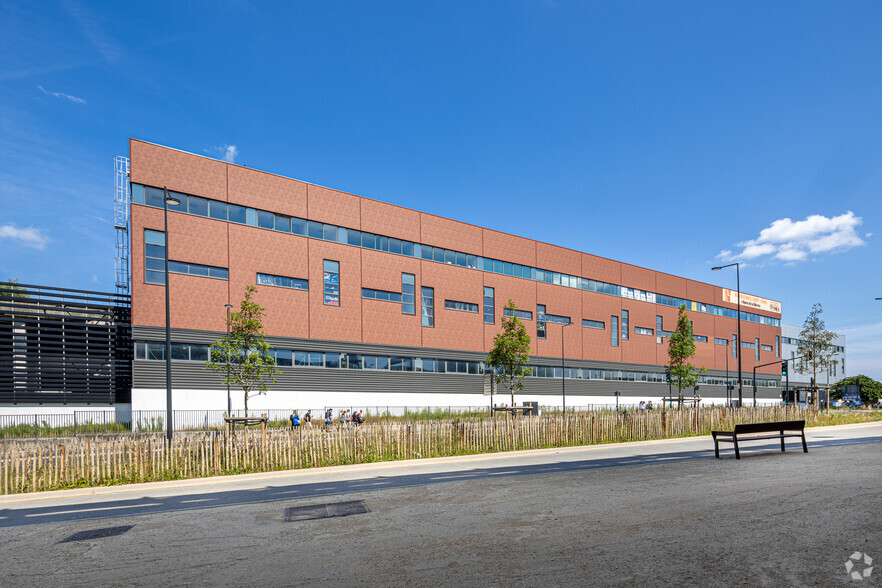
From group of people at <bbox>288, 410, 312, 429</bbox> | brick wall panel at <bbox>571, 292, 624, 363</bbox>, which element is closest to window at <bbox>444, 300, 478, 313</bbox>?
brick wall panel at <bbox>571, 292, 624, 363</bbox>

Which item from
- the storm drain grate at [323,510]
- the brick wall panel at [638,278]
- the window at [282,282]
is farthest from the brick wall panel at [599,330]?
the storm drain grate at [323,510]

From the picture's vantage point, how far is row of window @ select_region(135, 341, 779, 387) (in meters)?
34.6

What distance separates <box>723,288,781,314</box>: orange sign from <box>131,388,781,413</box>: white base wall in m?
40.3

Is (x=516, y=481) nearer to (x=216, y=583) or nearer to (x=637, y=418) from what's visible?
(x=216, y=583)

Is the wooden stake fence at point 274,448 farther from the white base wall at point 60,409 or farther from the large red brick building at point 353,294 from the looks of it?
the large red brick building at point 353,294

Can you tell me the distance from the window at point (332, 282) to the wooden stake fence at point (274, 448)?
20311mm

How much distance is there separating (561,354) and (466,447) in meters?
39.0

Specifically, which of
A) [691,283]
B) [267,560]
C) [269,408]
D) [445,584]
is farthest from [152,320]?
[691,283]

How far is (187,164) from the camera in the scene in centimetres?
3678

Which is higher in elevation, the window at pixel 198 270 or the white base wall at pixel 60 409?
the window at pixel 198 270

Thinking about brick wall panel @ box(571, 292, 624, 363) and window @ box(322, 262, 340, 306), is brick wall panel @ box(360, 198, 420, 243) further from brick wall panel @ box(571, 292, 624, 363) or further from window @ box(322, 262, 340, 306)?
brick wall panel @ box(571, 292, 624, 363)

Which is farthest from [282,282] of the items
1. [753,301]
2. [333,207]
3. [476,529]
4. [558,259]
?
[753,301]

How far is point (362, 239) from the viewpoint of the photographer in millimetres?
44844

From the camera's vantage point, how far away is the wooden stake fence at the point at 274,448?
1482 cm
